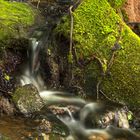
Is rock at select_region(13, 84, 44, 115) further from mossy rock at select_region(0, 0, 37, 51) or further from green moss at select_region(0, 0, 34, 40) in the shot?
green moss at select_region(0, 0, 34, 40)

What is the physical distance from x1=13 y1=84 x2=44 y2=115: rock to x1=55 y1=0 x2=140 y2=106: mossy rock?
140 centimetres

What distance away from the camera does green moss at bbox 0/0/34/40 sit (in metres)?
9.30

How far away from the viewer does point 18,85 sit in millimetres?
8625

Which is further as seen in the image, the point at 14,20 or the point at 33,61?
the point at 14,20

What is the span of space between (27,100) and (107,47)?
91.3 inches

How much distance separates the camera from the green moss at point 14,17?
930cm

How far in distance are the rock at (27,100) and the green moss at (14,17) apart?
170cm

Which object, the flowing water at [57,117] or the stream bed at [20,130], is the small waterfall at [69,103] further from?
the stream bed at [20,130]

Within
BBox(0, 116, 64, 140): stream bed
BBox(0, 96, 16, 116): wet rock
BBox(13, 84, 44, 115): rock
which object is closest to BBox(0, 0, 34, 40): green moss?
BBox(13, 84, 44, 115): rock

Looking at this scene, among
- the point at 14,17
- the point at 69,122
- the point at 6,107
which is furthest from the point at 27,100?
the point at 14,17

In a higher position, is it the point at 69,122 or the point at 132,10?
the point at 132,10

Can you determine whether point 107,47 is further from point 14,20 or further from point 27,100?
point 14,20

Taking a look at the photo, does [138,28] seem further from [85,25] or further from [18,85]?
[18,85]

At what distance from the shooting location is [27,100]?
7840mm
